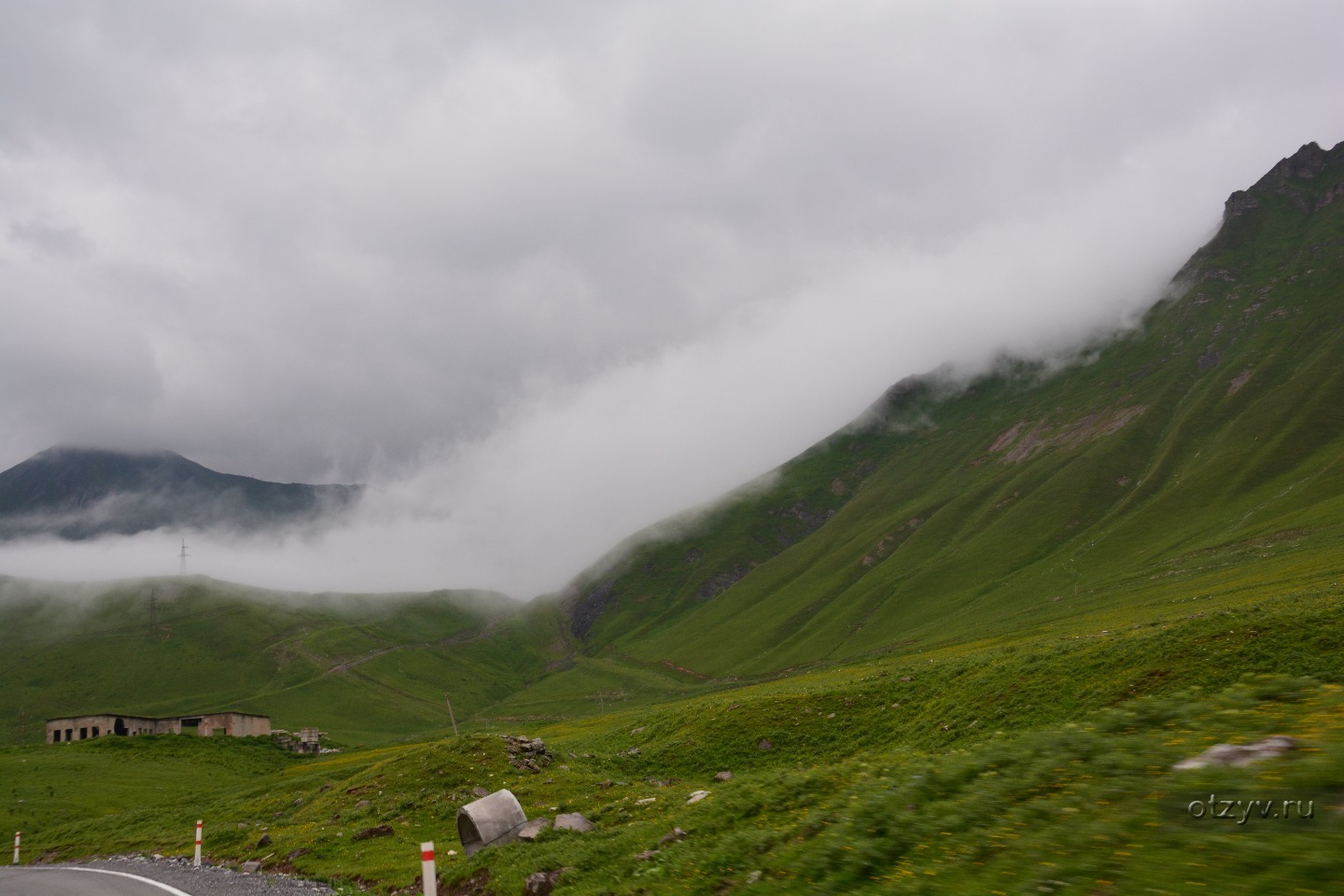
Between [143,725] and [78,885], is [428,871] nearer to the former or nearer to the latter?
[78,885]

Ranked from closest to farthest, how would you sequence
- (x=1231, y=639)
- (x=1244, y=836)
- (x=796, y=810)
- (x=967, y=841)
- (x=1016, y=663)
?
1. (x=1244, y=836)
2. (x=967, y=841)
3. (x=796, y=810)
4. (x=1231, y=639)
5. (x=1016, y=663)

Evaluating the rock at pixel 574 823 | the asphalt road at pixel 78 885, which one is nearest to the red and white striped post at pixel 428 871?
the rock at pixel 574 823

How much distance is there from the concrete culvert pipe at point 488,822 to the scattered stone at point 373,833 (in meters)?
10.1

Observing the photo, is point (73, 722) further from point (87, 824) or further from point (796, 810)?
point (796, 810)

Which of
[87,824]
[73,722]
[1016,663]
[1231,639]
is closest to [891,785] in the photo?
[1231,639]

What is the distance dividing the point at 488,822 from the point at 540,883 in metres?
6.86

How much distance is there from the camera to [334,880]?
26844mm

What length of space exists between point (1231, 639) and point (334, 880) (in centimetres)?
3653

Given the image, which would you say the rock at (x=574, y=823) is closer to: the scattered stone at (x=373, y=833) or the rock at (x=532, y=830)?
the rock at (x=532, y=830)

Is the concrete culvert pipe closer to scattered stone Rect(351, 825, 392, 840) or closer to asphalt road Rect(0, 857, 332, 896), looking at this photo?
asphalt road Rect(0, 857, 332, 896)

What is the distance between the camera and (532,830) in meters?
25.4

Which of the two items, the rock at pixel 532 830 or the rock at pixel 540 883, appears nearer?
the rock at pixel 540 883

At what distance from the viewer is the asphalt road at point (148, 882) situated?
86.0 feet

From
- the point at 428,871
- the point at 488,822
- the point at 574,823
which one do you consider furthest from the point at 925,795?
the point at 488,822
